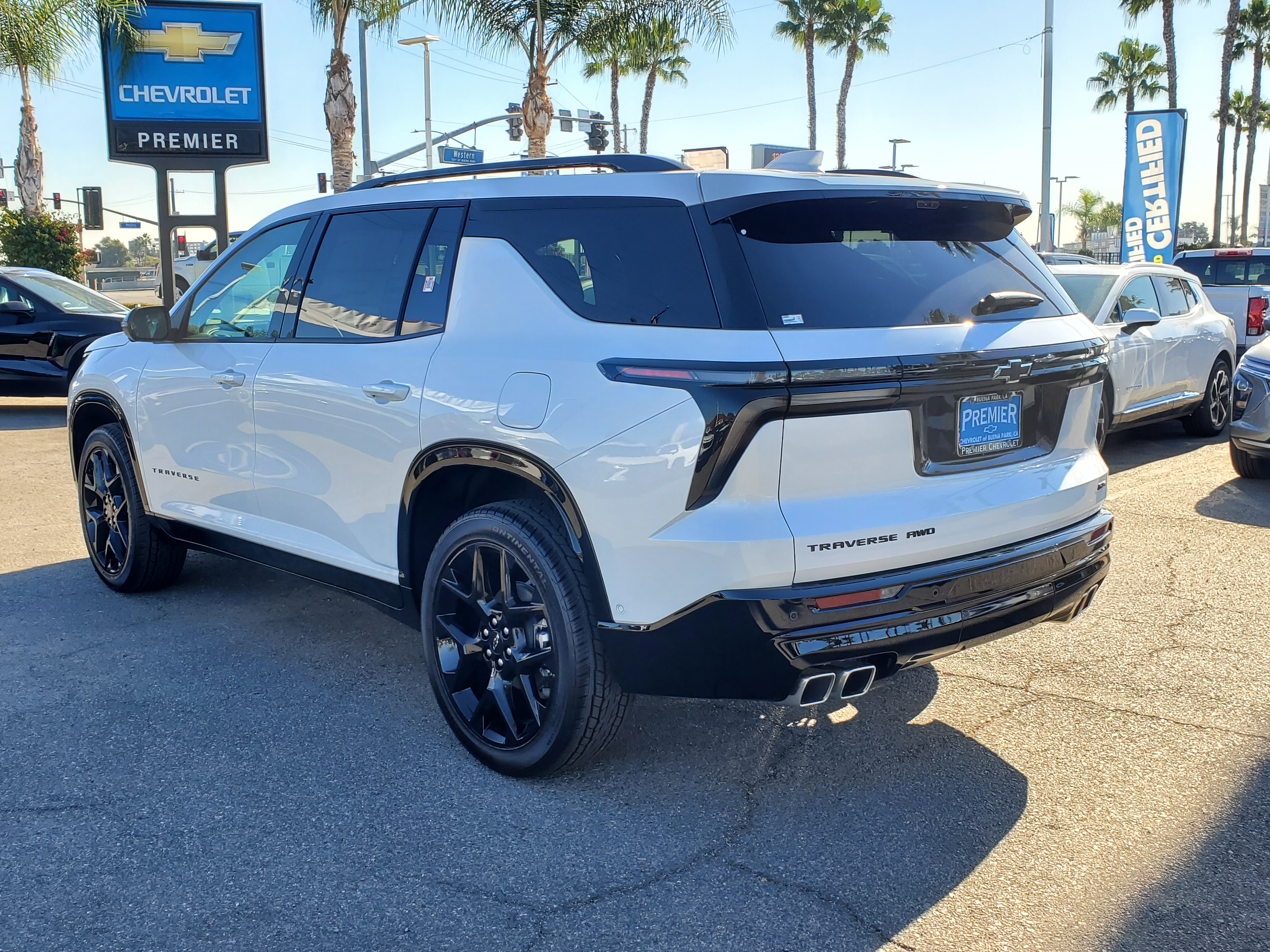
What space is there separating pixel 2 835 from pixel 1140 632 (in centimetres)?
430

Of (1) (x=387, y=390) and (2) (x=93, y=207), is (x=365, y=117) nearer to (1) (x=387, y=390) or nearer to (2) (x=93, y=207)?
(2) (x=93, y=207)

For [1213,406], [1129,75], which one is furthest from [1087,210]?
[1213,406]

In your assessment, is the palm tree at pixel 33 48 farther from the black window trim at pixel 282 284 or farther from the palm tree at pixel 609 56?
the black window trim at pixel 282 284

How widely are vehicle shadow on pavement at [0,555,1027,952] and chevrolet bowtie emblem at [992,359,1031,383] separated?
4.07ft

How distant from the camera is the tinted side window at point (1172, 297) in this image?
9.81 metres

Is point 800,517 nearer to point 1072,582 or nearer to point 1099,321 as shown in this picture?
point 1072,582

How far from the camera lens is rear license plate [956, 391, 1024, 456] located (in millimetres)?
3162

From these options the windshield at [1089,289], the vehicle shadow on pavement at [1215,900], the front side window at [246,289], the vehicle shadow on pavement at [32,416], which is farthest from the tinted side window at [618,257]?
the vehicle shadow on pavement at [32,416]

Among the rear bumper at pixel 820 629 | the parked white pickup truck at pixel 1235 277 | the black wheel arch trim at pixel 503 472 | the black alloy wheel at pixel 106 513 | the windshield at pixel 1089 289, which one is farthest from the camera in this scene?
the parked white pickup truck at pixel 1235 277

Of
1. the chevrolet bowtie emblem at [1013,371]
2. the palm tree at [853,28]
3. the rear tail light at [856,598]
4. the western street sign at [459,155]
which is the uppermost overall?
the palm tree at [853,28]

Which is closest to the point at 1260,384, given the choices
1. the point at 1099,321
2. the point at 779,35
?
the point at 1099,321

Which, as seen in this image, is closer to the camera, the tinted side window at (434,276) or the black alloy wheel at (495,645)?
the black alloy wheel at (495,645)

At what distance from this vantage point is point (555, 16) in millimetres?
20344

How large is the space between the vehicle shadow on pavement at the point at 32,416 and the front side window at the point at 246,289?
8401mm
